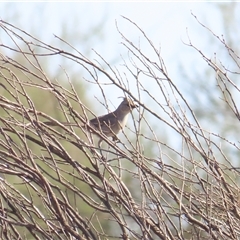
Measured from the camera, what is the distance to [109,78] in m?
3.52

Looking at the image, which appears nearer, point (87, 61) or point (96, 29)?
point (87, 61)

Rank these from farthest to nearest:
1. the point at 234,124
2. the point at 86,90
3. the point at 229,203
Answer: the point at 86,90 → the point at 234,124 → the point at 229,203

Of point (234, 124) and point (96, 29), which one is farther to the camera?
point (96, 29)

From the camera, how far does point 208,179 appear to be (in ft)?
11.6

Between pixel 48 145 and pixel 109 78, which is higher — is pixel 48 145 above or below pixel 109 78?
below

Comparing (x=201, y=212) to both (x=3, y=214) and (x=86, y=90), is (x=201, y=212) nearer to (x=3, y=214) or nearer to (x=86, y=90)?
(x=3, y=214)

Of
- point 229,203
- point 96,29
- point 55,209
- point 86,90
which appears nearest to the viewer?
point 55,209

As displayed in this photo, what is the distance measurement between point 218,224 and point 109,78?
964mm

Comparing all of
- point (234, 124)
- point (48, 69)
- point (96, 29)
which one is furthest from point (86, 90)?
point (234, 124)

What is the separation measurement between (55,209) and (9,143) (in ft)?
1.54

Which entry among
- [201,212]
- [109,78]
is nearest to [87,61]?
[109,78]

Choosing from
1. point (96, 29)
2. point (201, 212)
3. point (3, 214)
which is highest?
point (96, 29)

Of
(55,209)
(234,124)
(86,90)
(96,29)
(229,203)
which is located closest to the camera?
(55,209)

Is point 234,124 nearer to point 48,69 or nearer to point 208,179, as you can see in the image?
point 48,69
